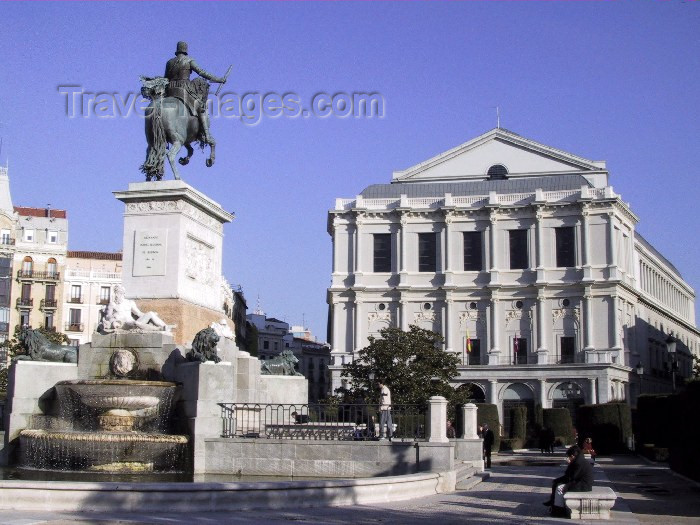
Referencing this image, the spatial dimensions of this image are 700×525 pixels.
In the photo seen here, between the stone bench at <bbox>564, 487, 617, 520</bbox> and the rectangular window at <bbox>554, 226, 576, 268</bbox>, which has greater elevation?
the rectangular window at <bbox>554, 226, 576, 268</bbox>

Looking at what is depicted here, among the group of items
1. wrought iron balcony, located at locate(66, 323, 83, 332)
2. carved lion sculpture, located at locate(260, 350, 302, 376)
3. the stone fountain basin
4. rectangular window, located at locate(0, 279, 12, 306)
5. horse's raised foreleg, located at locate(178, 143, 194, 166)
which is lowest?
the stone fountain basin

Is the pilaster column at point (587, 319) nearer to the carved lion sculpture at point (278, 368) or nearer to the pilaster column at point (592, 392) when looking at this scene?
the pilaster column at point (592, 392)

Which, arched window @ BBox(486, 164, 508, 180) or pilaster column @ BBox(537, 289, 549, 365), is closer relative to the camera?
pilaster column @ BBox(537, 289, 549, 365)

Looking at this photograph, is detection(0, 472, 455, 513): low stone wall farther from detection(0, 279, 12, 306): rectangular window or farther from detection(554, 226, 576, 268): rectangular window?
detection(0, 279, 12, 306): rectangular window

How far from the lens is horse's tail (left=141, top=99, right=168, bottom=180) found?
19.6 metres

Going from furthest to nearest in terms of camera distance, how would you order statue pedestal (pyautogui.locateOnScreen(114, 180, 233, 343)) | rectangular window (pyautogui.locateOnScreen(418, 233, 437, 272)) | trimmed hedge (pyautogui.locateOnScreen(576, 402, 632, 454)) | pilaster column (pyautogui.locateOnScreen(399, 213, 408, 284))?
rectangular window (pyautogui.locateOnScreen(418, 233, 437, 272)) < pilaster column (pyautogui.locateOnScreen(399, 213, 408, 284)) < trimmed hedge (pyautogui.locateOnScreen(576, 402, 632, 454)) < statue pedestal (pyautogui.locateOnScreen(114, 180, 233, 343))

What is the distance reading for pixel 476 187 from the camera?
84.0 m

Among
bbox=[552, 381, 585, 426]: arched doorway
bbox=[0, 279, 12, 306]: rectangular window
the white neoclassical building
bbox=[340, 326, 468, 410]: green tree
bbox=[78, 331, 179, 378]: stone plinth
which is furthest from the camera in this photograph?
bbox=[0, 279, 12, 306]: rectangular window

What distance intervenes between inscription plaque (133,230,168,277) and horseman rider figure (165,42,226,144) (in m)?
2.93

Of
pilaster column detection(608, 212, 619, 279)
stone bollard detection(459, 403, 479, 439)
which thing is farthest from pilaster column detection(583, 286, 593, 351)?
stone bollard detection(459, 403, 479, 439)

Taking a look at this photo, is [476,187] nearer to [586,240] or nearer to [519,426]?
[586,240]

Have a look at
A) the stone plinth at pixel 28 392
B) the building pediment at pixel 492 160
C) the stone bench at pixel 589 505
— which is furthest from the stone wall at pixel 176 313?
the building pediment at pixel 492 160

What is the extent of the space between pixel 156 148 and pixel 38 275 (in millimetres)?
63479

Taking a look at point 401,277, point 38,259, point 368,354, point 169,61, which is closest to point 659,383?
point 401,277
